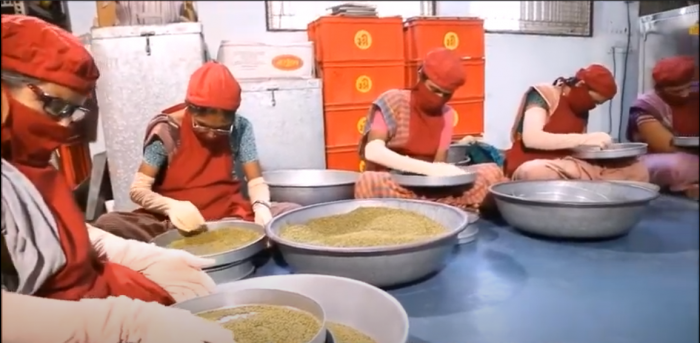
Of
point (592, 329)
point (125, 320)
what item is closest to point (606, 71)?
point (592, 329)

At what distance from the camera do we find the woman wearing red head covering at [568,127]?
0.50 meters

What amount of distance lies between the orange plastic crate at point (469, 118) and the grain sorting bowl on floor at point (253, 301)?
287mm

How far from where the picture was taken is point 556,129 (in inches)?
23.5

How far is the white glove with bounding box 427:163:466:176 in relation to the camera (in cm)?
86

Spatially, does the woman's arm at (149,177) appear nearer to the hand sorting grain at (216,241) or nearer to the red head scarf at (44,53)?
the hand sorting grain at (216,241)

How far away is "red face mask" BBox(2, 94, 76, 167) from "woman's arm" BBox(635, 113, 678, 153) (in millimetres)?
466

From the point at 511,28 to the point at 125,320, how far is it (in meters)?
0.46

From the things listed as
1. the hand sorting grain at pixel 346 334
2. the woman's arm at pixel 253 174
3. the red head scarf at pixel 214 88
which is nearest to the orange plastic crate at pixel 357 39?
the red head scarf at pixel 214 88

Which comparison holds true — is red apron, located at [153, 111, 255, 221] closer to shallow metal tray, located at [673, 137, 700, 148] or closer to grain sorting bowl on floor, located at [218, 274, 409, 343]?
grain sorting bowl on floor, located at [218, 274, 409, 343]

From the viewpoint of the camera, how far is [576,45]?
49 centimetres

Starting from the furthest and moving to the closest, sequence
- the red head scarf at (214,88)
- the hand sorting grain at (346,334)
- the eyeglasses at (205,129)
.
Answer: the eyeglasses at (205,129) → the red head scarf at (214,88) → the hand sorting grain at (346,334)

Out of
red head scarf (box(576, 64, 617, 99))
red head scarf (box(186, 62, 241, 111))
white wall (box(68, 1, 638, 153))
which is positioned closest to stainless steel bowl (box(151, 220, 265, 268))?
red head scarf (box(186, 62, 241, 111))

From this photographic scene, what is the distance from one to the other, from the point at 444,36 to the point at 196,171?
60cm

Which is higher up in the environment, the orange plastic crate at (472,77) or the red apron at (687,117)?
the orange plastic crate at (472,77)
